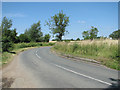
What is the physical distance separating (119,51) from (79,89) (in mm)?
8608

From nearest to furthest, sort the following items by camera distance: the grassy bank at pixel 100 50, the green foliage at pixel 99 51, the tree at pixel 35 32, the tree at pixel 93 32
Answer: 1. the green foliage at pixel 99 51
2. the grassy bank at pixel 100 50
3. the tree at pixel 93 32
4. the tree at pixel 35 32

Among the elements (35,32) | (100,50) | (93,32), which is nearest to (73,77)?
(100,50)

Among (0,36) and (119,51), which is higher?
(0,36)

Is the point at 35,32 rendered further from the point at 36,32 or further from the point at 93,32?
the point at 93,32

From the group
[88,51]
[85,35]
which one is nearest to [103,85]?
[88,51]

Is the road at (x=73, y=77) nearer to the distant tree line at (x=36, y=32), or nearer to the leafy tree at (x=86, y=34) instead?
the distant tree line at (x=36, y=32)

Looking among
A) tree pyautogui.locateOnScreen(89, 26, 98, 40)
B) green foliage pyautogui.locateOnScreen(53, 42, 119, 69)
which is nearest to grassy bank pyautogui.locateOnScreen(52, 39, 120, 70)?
green foliage pyautogui.locateOnScreen(53, 42, 119, 69)

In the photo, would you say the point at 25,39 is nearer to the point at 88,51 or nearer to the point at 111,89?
the point at 88,51

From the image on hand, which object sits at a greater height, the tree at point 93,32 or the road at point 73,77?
the tree at point 93,32

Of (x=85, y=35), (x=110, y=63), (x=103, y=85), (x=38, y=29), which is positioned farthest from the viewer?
(x=38, y=29)

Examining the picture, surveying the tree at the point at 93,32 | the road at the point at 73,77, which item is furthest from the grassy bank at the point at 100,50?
the tree at the point at 93,32

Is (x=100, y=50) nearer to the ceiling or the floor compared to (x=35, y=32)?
nearer to the floor

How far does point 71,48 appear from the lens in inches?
818

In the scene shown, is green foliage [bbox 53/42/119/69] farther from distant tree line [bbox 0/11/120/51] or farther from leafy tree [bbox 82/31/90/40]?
leafy tree [bbox 82/31/90/40]
